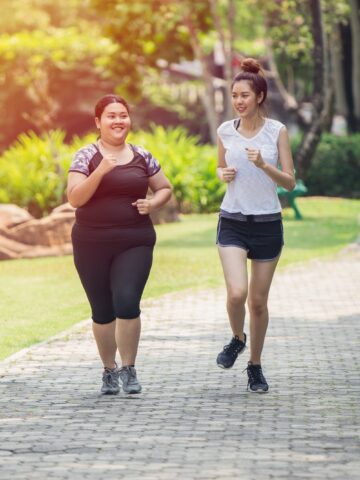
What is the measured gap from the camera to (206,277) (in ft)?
53.8

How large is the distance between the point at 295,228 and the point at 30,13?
26343 millimetres

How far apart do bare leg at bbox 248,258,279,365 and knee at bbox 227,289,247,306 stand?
0.32 ft

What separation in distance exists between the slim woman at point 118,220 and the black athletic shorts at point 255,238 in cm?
47

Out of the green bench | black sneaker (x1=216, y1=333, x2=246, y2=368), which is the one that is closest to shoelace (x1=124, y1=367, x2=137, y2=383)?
black sneaker (x1=216, y1=333, x2=246, y2=368)

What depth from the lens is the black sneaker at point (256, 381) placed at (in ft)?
28.9

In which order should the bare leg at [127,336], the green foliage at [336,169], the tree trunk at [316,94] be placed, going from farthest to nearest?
the green foliage at [336,169] → the tree trunk at [316,94] → the bare leg at [127,336]

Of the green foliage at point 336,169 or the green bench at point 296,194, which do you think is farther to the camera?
the green foliage at point 336,169

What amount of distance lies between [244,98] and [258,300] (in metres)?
1.27

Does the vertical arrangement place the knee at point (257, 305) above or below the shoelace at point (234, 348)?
above

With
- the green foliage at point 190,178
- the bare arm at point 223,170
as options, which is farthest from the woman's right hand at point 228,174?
the green foliage at point 190,178

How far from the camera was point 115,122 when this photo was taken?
8516mm

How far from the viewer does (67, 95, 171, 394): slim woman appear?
852 cm

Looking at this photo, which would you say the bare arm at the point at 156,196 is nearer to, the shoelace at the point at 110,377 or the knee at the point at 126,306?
the knee at the point at 126,306

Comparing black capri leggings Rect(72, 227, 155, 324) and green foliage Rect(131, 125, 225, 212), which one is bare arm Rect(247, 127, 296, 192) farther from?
green foliage Rect(131, 125, 225, 212)
